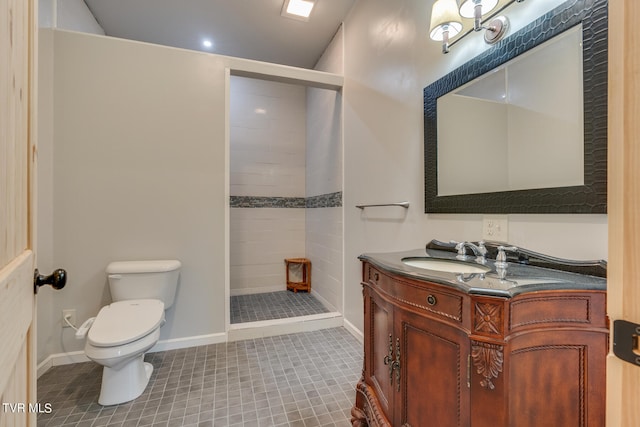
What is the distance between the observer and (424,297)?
913 millimetres

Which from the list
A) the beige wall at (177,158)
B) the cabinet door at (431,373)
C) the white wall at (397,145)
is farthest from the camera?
the beige wall at (177,158)

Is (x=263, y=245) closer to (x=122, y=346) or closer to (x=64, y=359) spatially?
(x=64, y=359)

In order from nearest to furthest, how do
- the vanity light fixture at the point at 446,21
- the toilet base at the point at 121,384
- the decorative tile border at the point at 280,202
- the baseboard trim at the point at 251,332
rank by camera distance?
the vanity light fixture at the point at 446,21 < the toilet base at the point at 121,384 < the baseboard trim at the point at 251,332 < the decorative tile border at the point at 280,202

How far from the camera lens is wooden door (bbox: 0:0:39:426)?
0.45 meters

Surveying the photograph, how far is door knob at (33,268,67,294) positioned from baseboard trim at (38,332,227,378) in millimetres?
1668

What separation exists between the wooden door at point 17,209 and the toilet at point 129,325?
36.2 inches

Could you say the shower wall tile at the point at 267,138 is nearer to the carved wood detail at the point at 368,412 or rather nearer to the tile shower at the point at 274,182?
the tile shower at the point at 274,182

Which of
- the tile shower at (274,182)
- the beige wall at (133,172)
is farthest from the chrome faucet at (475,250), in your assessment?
the tile shower at (274,182)

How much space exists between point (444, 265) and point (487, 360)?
21.9 inches

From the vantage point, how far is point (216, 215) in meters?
2.30

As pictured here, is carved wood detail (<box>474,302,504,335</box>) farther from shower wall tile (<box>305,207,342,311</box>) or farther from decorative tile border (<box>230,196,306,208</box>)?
decorative tile border (<box>230,196,306,208</box>)

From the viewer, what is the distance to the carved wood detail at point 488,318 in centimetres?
72

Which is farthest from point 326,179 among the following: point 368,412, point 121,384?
point 121,384

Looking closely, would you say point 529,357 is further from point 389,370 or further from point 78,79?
point 78,79
